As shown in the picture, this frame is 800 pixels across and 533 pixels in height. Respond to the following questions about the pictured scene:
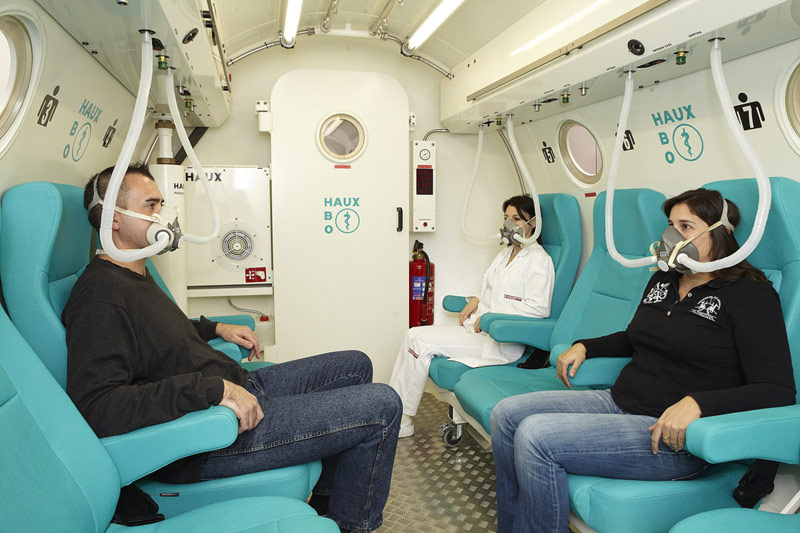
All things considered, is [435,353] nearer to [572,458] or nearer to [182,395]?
[572,458]

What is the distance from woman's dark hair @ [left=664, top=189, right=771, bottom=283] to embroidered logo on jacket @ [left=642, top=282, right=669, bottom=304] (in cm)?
21

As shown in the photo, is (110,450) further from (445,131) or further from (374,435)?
(445,131)

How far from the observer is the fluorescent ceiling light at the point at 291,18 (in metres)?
2.80

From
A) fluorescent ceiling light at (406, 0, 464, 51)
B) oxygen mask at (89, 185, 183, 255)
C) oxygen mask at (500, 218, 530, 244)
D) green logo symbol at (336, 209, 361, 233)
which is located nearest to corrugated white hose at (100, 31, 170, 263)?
oxygen mask at (89, 185, 183, 255)

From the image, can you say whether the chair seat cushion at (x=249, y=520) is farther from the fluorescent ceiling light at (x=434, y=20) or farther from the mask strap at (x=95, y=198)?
the fluorescent ceiling light at (x=434, y=20)

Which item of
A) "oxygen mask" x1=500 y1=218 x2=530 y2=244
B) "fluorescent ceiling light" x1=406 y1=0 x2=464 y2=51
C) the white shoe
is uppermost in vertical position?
"fluorescent ceiling light" x1=406 y1=0 x2=464 y2=51

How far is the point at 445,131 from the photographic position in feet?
14.9

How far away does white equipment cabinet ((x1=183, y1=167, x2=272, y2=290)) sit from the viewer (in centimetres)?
369

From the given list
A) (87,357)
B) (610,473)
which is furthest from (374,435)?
(87,357)

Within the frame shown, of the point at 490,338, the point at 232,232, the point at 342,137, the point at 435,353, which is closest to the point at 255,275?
the point at 232,232

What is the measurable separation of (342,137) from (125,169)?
7.82 feet

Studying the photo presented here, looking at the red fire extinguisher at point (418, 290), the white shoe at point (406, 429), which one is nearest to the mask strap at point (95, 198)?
the white shoe at point (406, 429)

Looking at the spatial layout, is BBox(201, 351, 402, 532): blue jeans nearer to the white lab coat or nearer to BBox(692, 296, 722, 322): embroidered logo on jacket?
BBox(692, 296, 722, 322): embroidered logo on jacket

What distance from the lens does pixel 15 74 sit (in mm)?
1872
